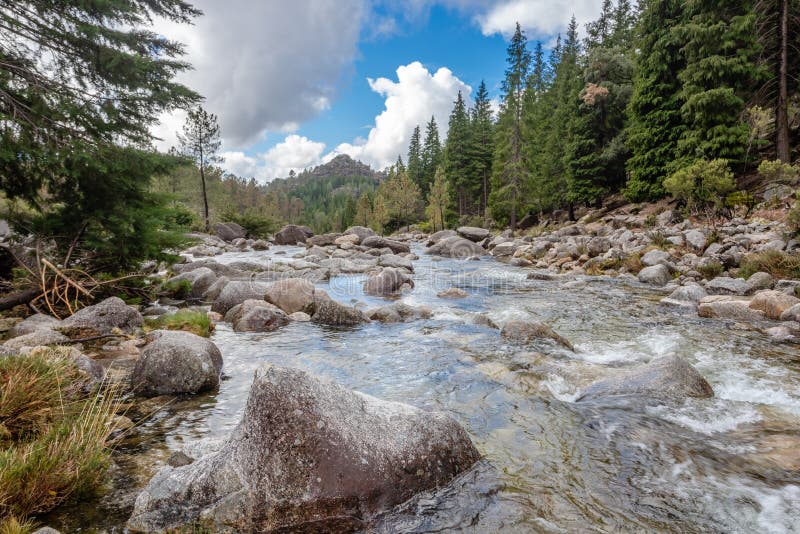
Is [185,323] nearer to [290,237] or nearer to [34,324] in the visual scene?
[34,324]

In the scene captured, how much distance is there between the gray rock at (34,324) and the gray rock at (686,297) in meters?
13.6

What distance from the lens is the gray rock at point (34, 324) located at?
636cm

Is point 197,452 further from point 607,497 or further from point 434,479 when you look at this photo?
point 607,497

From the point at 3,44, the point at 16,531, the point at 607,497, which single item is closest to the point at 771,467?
the point at 607,497

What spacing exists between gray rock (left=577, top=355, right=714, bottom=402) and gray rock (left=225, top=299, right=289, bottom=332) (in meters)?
6.58

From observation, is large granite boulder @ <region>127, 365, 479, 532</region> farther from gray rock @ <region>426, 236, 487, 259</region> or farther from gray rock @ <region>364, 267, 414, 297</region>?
gray rock @ <region>426, 236, 487, 259</region>

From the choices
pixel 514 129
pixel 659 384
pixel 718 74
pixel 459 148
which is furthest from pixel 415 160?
pixel 659 384

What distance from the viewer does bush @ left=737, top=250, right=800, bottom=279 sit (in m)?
11.0

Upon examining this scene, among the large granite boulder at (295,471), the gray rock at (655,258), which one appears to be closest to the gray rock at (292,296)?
the large granite boulder at (295,471)

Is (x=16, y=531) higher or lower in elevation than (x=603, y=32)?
lower

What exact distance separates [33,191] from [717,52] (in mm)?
29178

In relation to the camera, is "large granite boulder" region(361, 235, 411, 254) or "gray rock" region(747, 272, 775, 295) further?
"large granite boulder" region(361, 235, 411, 254)

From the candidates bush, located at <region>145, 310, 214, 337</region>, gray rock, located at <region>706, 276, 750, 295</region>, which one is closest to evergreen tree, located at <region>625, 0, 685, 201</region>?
gray rock, located at <region>706, 276, 750, 295</region>

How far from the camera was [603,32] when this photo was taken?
47688 millimetres
